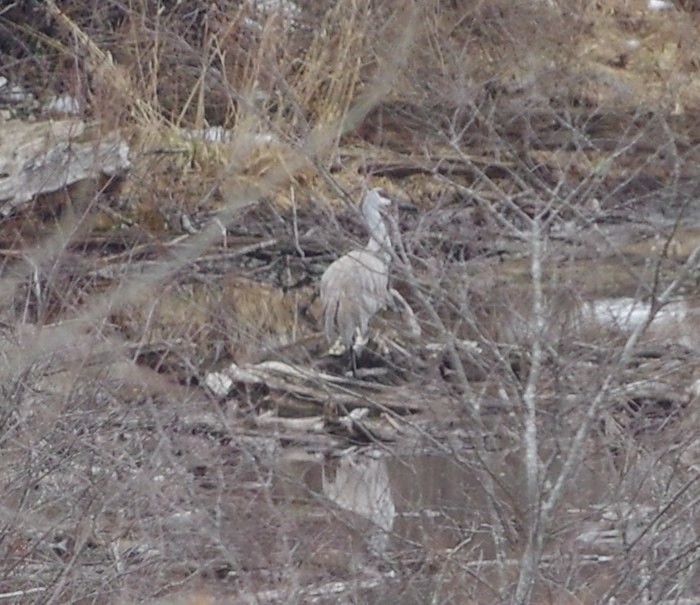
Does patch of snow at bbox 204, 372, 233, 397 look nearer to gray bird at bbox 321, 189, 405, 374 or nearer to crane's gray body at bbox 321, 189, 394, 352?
gray bird at bbox 321, 189, 405, 374

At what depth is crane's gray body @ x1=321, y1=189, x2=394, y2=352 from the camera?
7.78 m

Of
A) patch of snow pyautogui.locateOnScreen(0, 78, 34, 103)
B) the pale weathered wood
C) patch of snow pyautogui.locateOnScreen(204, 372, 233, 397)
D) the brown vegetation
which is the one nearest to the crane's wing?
the brown vegetation

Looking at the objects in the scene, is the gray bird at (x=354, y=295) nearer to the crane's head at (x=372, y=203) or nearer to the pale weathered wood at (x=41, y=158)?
the crane's head at (x=372, y=203)

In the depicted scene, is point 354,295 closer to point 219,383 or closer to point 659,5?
point 219,383

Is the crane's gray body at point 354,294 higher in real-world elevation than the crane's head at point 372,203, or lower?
lower

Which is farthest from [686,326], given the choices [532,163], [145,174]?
[145,174]

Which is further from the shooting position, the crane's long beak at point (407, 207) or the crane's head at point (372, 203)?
the crane's long beak at point (407, 207)

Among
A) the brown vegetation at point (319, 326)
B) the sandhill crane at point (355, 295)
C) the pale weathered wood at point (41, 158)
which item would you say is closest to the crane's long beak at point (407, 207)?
the brown vegetation at point (319, 326)

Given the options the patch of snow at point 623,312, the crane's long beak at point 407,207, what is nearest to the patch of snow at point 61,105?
the crane's long beak at point 407,207

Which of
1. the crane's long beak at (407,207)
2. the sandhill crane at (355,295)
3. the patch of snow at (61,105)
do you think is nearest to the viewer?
the sandhill crane at (355,295)

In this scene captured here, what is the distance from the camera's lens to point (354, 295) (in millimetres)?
7910

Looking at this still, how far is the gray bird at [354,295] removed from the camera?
304 inches

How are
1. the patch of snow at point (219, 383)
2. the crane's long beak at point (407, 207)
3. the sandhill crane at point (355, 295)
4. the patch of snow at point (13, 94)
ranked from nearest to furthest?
1. the patch of snow at point (219, 383)
2. the sandhill crane at point (355, 295)
3. the crane's long beak at point (407, 207)
4. the patch of snow at point (13, 94)

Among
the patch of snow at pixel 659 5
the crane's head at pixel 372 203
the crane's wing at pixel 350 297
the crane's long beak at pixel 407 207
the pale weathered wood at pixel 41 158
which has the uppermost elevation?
the patch of snow at pixel 659 5
